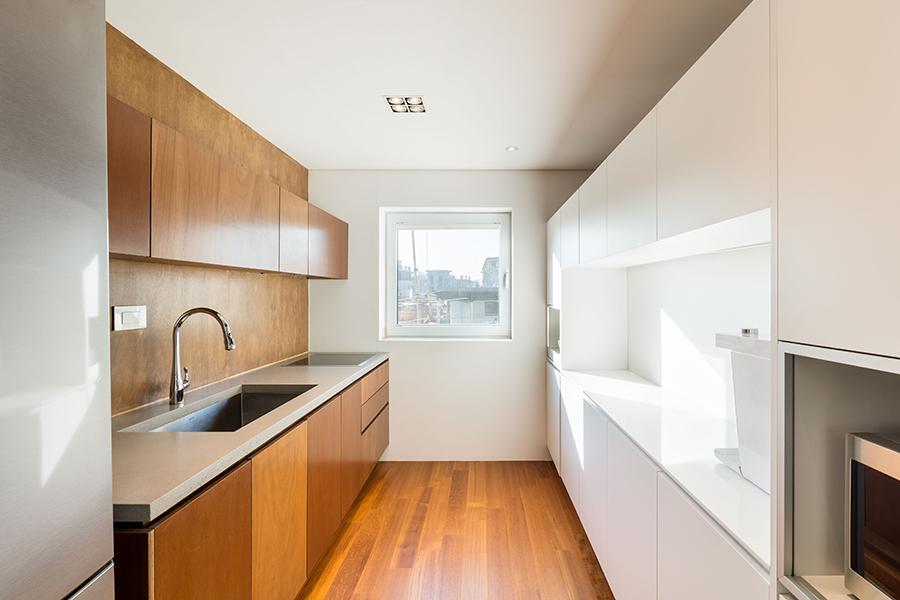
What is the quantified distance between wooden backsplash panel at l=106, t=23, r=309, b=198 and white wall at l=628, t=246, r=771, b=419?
8.13 feet

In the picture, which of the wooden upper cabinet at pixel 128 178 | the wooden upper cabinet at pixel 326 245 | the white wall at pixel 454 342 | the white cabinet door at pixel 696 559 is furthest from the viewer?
the white wall at pixel 454 342

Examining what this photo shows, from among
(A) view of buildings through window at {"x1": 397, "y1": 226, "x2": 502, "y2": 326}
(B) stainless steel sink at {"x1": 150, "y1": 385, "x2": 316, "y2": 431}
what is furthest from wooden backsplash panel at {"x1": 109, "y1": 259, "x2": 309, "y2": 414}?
(A) view of buildings through window at {"x1": 397, "y1": 226, "x2": 502, "y2": 326}

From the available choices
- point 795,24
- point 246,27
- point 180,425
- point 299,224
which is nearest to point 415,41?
point 246,27

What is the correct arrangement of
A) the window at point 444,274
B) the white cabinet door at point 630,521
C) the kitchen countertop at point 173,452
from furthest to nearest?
the window at point 444,274
the white cabinet door at point 630,521
the kitchen countertop at point 173,452

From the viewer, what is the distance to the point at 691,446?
1.58 m

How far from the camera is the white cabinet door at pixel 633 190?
1.62 meters

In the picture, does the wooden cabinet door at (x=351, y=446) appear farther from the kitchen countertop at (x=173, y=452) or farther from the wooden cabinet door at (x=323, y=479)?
the kitchen countertop at (x=173, y=452)

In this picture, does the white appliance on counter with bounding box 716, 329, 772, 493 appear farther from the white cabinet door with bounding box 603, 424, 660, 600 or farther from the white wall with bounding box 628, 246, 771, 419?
the white wall with bounding box 628, 246, 771, 419

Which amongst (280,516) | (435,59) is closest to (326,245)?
(435,59)

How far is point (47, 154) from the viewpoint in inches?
26.8

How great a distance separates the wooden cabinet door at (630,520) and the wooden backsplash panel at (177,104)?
231 centimetres

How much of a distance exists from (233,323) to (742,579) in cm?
255

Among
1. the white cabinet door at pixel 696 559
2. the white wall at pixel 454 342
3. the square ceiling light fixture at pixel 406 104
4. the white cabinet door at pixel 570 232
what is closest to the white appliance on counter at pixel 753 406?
the white cabinet door at pixel 696 559

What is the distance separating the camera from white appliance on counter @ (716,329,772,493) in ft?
3.87
